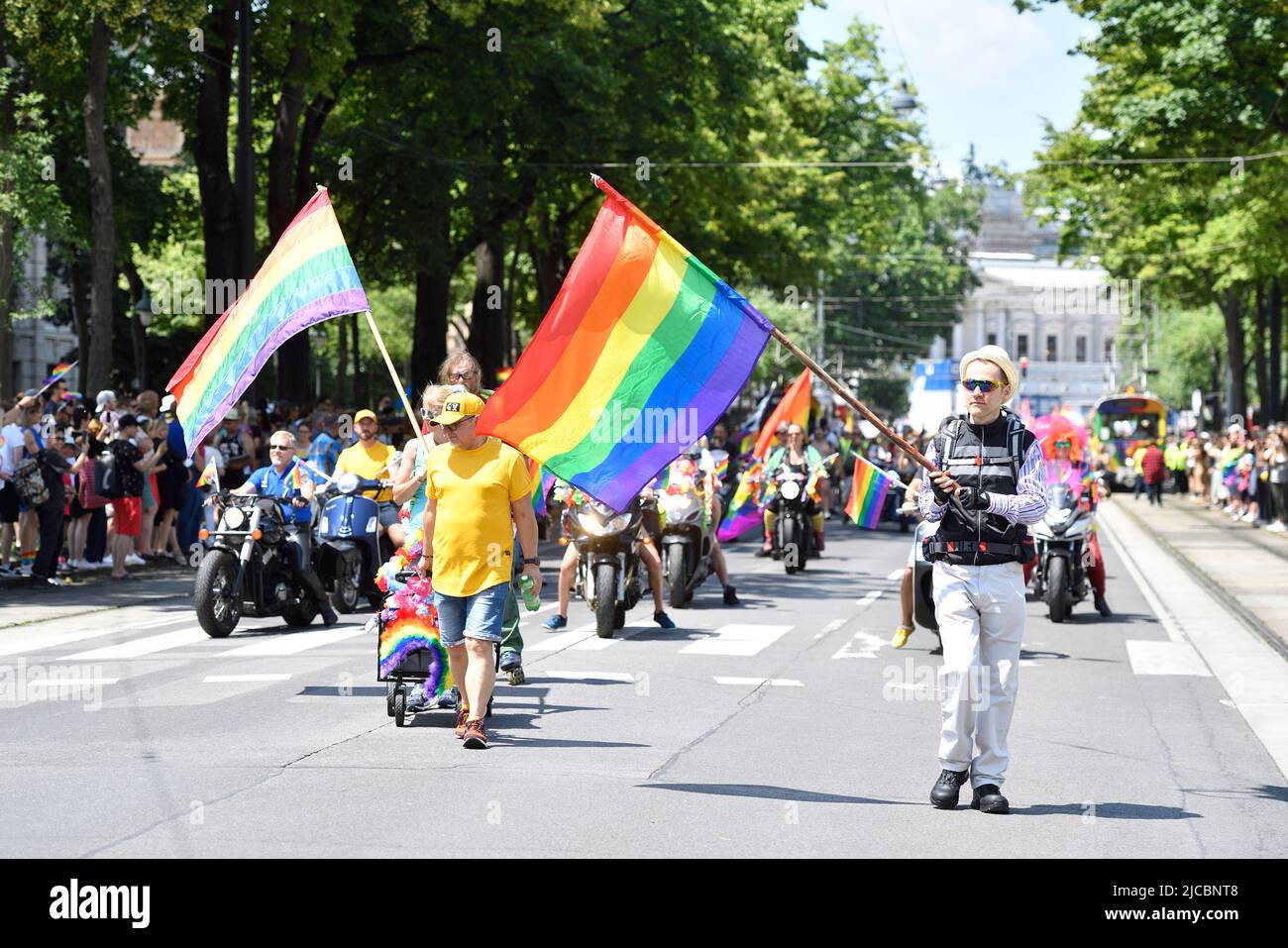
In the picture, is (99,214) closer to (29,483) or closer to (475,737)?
(29,483)

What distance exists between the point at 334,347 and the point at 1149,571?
151 feet

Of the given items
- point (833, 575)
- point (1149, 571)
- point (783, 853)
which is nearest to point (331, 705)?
point (783, 853)

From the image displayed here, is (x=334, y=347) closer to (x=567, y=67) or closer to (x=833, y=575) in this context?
(x=567, y=67)

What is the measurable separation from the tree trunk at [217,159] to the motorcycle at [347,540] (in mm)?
11057

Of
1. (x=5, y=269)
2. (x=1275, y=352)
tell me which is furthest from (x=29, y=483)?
(x=1275, y=352)

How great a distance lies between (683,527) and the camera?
1714 centimetres

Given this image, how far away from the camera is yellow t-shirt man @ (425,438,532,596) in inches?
358

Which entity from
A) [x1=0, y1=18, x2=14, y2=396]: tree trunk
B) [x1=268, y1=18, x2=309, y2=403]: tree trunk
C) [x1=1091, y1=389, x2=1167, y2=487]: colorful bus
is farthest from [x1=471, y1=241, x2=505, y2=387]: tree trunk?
[x1=1091, y1=389, x2=1167, y2=487]: colorful bus

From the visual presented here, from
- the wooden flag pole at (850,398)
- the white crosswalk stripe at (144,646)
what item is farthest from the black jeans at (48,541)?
the wooden flag pole at (850,398)

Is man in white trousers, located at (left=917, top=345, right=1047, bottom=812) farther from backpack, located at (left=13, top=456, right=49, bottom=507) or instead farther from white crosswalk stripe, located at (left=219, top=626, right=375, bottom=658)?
backpack, located at (left=13, top=456, right=49, bottom=507)

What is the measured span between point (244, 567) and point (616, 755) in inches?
249

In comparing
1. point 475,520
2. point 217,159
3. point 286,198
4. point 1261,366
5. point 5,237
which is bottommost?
point 475,520

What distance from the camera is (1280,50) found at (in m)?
29.0

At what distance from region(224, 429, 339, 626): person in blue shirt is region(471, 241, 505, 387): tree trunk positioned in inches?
839
